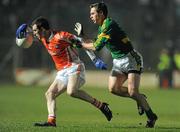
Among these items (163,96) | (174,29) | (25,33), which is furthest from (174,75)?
(25,33)

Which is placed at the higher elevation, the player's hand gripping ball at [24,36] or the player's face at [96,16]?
the player's face at [96,16]

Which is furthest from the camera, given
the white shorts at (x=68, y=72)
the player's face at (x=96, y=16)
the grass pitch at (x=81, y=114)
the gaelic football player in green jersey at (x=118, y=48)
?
the white shorts at (x=68, y=72)

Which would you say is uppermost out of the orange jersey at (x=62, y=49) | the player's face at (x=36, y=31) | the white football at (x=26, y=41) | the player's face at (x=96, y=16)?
the player's face at (x=96, y=16)

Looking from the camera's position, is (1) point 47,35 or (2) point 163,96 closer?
(1) point 47,35

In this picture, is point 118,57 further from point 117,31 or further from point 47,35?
point 47,35

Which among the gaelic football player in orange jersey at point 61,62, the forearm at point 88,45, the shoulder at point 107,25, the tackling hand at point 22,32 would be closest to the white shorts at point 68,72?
the gaelic football player in orange jersey at point 61,62

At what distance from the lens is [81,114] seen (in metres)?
23.3

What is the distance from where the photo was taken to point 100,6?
50.6ft

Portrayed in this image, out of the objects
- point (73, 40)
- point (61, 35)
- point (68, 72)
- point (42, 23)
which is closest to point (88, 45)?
point (73, 40)

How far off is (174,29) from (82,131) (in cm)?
4474

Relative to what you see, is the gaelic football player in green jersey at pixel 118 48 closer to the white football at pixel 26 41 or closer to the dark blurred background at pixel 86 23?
the white football at pixel 26 41

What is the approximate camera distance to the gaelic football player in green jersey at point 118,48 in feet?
→ 50.3

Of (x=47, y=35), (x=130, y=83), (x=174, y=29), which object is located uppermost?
(x=174, y=29)

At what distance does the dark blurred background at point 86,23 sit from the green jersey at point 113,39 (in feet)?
89.5
